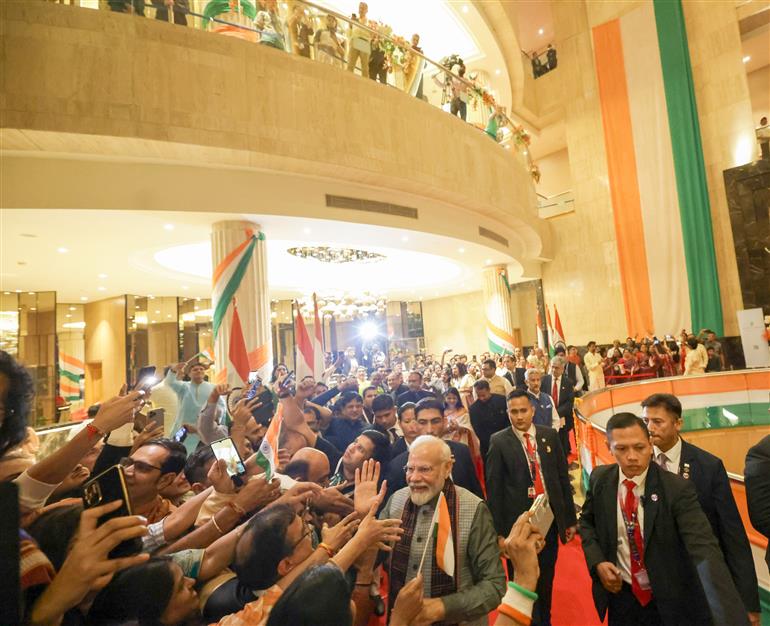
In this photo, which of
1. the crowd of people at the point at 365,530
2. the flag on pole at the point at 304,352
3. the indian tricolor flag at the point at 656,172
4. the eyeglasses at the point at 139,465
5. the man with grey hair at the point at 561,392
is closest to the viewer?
the crowd of people at the point at 365,530

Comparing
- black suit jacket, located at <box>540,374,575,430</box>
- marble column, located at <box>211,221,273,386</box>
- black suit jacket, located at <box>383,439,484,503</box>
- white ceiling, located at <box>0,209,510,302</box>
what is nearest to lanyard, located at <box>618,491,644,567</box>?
black suit jacket, located at <box>383,439,484,503</box>

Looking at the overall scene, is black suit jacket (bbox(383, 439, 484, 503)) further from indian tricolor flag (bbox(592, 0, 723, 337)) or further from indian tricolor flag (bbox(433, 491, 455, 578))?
indian tricolor flag (bbox(592, 0, 723, 337))

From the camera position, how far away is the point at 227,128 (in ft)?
19.8

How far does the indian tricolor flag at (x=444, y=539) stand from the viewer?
187 cm

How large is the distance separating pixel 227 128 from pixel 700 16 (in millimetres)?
16603

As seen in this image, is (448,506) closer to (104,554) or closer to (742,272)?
(104,554)

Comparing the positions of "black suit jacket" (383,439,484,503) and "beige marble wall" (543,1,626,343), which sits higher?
"beige marble wall" (543,1,626,343)

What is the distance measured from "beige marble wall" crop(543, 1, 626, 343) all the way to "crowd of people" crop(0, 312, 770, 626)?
569 inches

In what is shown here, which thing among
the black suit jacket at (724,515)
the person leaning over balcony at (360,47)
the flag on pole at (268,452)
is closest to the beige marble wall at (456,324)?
the person leaning over balcony at (360,47)

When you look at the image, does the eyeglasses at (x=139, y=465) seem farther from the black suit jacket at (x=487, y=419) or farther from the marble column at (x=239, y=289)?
the marble column at (x=239, y=289)

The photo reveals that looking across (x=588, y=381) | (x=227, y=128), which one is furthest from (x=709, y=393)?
(x=227, y=128)

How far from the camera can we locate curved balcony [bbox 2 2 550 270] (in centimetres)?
523

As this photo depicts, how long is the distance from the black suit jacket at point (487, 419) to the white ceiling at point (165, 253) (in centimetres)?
432

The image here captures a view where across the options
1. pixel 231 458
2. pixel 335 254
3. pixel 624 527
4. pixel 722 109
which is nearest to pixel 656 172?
pixel 722 109
